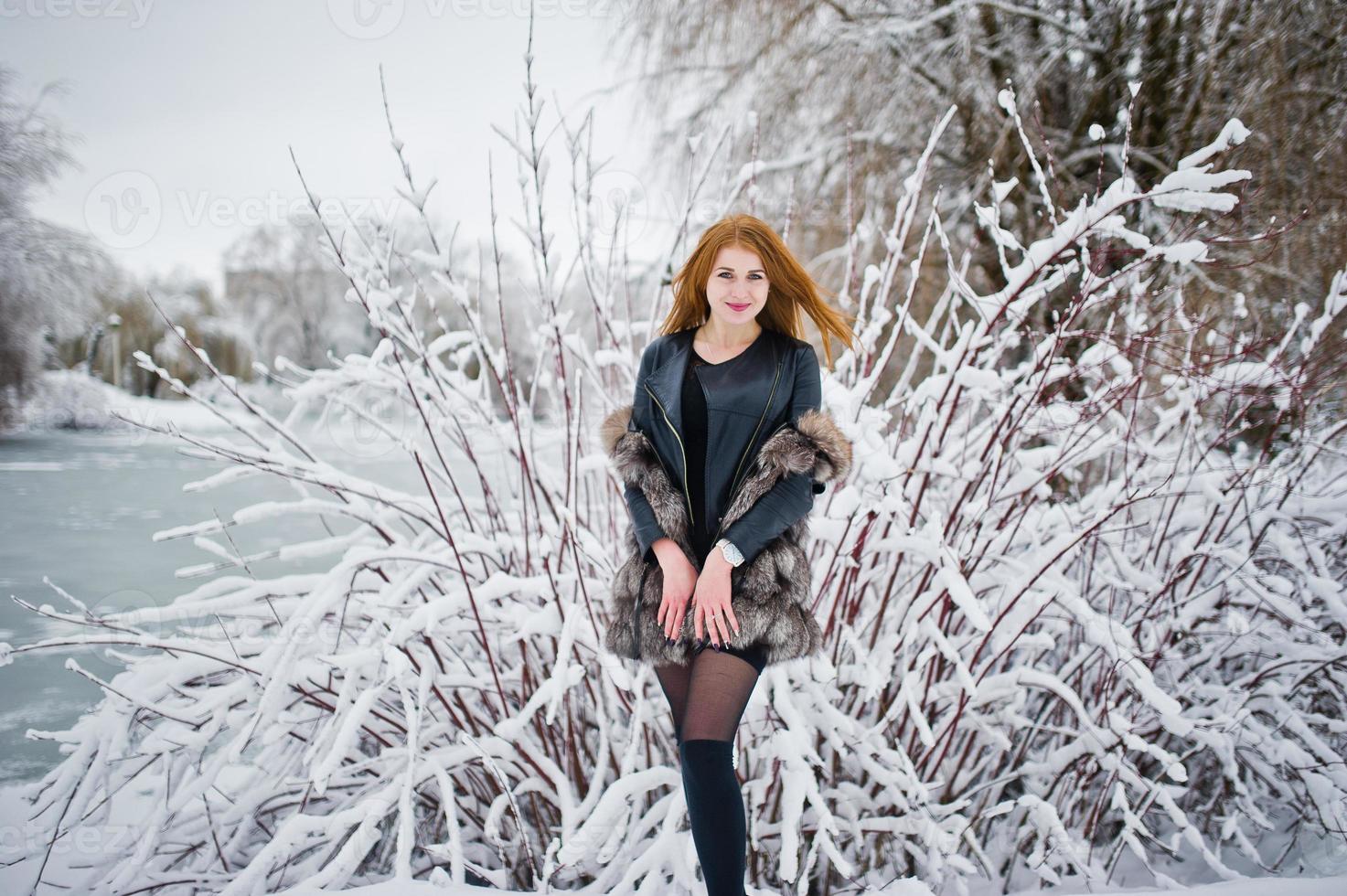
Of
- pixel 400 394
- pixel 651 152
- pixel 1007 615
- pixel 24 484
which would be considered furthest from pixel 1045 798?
pixel 24 484

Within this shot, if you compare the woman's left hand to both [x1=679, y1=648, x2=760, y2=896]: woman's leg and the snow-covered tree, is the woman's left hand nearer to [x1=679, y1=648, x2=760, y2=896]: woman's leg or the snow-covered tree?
Answer: [x1=679, y1=648, x2=760, y2=896]: woman's leg

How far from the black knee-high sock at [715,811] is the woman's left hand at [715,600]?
0.16 m

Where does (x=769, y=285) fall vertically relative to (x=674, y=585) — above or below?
above

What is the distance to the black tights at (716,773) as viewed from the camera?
0.97 m

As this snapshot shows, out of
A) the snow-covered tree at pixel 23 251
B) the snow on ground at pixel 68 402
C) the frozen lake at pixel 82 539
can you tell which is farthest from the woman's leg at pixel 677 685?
the snow-covered tree at pixel 23 251

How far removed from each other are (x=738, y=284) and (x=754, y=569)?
462 millimetres

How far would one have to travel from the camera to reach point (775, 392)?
108cm

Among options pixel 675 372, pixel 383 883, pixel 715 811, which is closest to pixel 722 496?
pixel 675 372

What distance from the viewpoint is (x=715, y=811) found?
97cm

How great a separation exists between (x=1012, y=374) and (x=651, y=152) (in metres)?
2.66

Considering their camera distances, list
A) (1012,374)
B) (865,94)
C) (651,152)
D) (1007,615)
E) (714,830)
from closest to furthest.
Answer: (714,830)
(1007,615)
(1012,374)
(865,94)
(651,152)

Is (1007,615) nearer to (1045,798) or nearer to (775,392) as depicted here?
(1045,798)

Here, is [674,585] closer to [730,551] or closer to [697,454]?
[730,551]

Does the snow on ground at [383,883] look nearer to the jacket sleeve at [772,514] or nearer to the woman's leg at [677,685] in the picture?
the woman's leg at [677,685]
